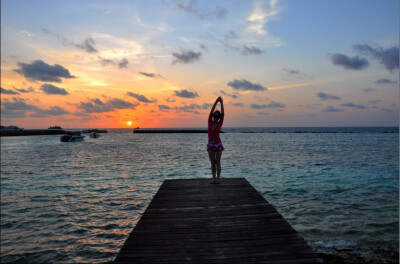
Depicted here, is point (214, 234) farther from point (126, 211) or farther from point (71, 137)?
point (71, 137)

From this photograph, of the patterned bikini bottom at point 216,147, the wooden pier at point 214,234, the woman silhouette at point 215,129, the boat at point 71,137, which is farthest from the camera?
the boat at point 71,137

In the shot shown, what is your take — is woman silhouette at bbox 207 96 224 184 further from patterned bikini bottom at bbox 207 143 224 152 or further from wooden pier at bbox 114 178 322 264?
wooden pier at bbox 114 178 322 264

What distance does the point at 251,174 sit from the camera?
75.9ft

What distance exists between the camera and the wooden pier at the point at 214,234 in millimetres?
3770

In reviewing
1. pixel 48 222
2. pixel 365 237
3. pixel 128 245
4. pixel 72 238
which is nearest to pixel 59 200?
pixel 48 222

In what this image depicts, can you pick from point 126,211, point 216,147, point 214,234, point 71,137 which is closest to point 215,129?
point 216,147

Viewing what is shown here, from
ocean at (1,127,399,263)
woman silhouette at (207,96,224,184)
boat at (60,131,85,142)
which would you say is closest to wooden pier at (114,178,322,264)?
woman silhouette at (207,96,224,184)

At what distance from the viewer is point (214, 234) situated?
15.2 feet

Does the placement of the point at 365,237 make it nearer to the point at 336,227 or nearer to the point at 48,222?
the point at 336,227

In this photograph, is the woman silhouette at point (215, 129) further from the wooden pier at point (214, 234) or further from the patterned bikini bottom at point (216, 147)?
the wooden pier at point (214, 234)

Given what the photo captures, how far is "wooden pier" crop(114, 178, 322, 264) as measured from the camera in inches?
148

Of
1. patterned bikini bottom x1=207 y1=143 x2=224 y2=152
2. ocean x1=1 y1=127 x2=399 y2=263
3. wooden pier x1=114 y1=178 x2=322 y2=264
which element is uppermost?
patterned bikini bottom x1=207 y1=143 x2=224 y2=152

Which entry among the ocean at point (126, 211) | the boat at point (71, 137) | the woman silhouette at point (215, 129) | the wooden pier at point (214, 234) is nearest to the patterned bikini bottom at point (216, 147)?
the woman silhouette at point (215, 129)

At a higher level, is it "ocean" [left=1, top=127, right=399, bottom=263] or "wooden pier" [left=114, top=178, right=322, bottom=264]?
"wooden pier" [left=114, top=178, right=322, bottom=264]
